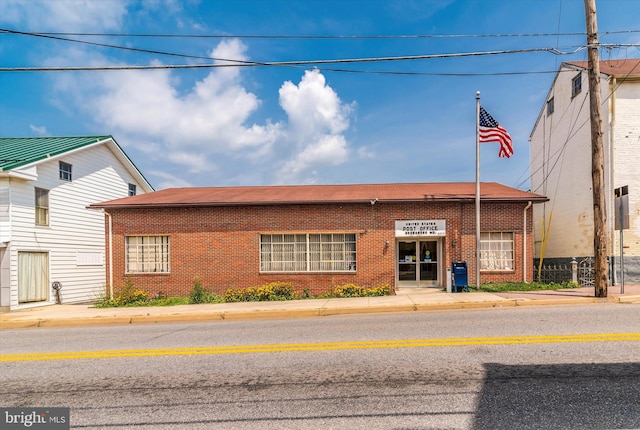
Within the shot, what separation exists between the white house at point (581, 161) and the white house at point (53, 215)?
852 inches

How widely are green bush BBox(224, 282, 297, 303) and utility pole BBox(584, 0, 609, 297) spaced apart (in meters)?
10.2

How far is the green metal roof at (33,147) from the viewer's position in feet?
54.2

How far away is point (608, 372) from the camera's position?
5328mm

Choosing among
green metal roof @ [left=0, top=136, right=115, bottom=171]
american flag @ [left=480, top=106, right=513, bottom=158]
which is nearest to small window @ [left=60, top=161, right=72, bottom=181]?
green metal roof @ [left=0, top=136, right=115, bottom=171]

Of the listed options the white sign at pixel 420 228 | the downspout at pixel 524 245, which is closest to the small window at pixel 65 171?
the white sign at pixel 420 228

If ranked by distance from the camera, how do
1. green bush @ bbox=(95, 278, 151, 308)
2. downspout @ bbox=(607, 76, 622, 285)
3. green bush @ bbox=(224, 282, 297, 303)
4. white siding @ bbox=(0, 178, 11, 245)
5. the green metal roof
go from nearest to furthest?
1. green bush @ bbox=(224, 282, 297, 303)
2. green bush @ bbox=(95, 278, 151, 308)
3. white siding @ bbox=(0, 178, 11, 245)
4. downspout @ bbox=(607, 76, 622, 285)
5. the green metal roof

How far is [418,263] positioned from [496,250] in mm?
3079

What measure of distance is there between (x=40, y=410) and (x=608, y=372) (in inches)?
283

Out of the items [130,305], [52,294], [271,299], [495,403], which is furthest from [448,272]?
[52,294]

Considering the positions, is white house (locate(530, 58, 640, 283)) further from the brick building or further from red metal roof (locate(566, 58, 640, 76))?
the brick building

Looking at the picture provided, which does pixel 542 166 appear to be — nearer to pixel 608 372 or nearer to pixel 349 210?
pixel 349 210

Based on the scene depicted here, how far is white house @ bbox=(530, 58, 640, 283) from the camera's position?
634 inches

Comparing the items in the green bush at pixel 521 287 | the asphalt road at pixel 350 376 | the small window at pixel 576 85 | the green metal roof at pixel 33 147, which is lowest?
the green bush at pixel 521 287

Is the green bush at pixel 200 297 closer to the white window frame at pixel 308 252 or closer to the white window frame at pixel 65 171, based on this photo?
the white window frame at pixel 308 252
